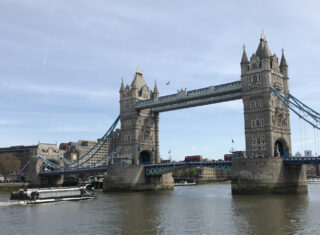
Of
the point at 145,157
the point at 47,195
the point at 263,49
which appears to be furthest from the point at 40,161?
the point at 263,49

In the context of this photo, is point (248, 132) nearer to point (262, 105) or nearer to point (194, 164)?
point (262, 105)

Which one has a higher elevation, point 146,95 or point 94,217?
point 146,95

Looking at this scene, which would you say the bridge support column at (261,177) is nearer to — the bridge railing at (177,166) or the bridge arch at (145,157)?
the bridge railing at (177,166)

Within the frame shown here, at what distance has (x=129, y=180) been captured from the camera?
95188 mm

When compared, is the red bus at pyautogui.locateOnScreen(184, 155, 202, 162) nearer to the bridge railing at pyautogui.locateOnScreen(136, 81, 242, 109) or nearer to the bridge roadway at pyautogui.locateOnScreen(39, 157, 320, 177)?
the bridge roadway at pyautogui.locateOnScreen(39, 157, 320, 177)

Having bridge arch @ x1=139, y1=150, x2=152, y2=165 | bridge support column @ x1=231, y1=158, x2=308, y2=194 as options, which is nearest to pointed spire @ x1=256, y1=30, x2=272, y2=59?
bridge support column @ x1=231, y1=158, x2=308, y2=194

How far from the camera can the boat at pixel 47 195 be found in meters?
65.1

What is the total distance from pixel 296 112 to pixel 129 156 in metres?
44.5

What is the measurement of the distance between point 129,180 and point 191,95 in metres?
25.6

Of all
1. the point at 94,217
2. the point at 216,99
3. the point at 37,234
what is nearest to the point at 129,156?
the point at 216,99

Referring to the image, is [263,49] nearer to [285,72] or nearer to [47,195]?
[285,72]

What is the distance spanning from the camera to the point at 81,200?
69562 millimetres

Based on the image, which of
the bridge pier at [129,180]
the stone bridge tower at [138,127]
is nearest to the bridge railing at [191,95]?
the stone bridge tower at [138,127]

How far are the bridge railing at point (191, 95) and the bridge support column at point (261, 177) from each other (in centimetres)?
1800
